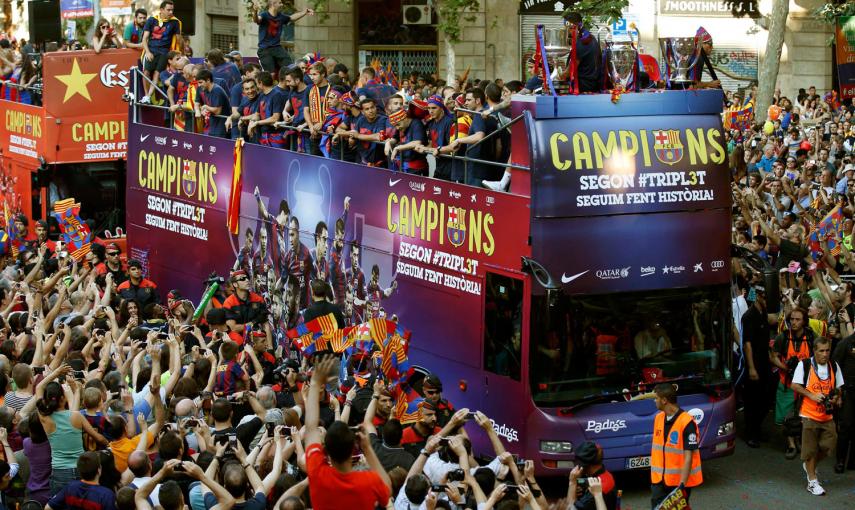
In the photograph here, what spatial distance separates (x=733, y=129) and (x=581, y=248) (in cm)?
1231

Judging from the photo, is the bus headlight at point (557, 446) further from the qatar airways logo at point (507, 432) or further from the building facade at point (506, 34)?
the building facade at point (506, 34)

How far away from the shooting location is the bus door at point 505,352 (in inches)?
476

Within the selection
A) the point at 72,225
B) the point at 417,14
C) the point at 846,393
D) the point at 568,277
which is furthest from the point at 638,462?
the point at 417,14

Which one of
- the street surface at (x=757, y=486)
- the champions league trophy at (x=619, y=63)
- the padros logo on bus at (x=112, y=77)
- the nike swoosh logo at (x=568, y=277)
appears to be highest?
the champions league trophy at (x=619, y=63)

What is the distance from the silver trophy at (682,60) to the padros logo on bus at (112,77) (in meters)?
10.1

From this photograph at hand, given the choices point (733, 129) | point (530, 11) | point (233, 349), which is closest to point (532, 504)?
point (233, 349)

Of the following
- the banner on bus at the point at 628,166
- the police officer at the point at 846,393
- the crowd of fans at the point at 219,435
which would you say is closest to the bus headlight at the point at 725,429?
the police officer at the point at 846,393

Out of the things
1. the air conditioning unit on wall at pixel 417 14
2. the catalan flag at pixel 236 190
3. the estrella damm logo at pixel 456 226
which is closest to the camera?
the estrella damm logo at pixel 456 226

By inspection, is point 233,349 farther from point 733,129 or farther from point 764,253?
point 733,129

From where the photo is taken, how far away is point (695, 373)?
12633 millimetres

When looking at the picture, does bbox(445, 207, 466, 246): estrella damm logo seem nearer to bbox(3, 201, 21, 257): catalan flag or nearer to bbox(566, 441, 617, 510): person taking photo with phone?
bbox(566, 441, 617, 510): person taking photo with phone

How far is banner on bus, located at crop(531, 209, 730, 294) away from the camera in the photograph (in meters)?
11.9

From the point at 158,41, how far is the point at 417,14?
61.5 feet

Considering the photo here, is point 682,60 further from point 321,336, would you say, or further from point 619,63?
point 321,336
